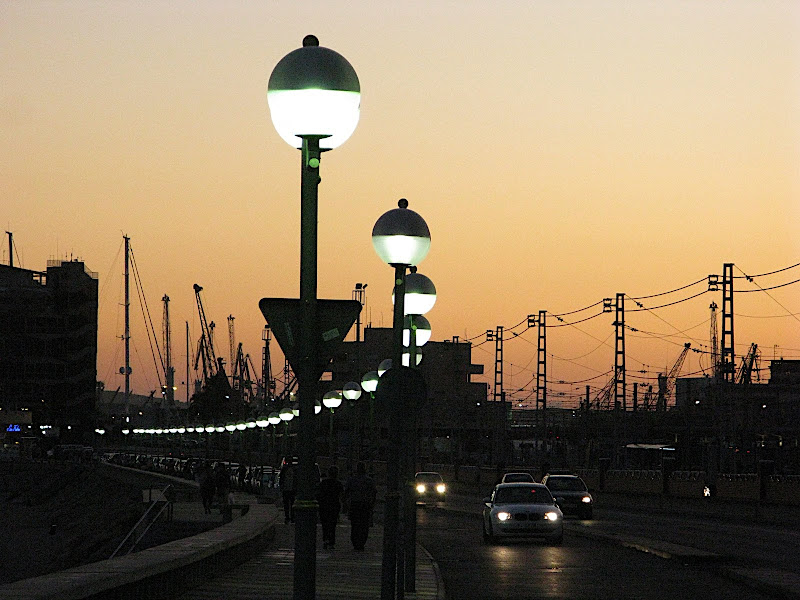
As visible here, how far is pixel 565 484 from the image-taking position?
4647cm

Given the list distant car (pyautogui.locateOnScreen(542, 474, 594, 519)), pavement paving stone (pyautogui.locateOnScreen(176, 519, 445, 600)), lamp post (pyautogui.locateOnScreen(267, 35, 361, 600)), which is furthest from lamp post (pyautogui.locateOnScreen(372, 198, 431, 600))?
distant car (pyautogui.locateOnScreen(542, 474, 594, 519))

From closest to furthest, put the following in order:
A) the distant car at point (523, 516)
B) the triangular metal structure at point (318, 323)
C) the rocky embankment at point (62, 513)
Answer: the triangular metal structure at point (318, 323)
the distant car at point (523, 516)
the rocky embankment at point (62, 513)

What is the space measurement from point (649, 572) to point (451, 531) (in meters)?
15.8

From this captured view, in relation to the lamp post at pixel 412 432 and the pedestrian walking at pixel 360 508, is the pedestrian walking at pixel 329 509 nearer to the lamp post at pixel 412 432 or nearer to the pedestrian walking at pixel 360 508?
the pedestrian walking at pixel 360 508

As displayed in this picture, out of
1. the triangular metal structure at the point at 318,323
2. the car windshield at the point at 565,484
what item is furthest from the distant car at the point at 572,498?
the triangular metal structure at the point at 318,323

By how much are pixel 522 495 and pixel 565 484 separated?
14386mm

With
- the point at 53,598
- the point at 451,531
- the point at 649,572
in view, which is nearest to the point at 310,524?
the point at 53,598

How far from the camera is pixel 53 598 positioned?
1105cm

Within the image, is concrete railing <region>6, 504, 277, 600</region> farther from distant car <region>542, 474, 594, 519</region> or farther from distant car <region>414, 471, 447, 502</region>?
distant car <region>414, 471, 447, 502</region>

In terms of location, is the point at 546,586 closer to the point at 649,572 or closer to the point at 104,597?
the point at 649,572

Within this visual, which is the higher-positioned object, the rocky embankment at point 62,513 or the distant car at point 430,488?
the distant car at point 430,488

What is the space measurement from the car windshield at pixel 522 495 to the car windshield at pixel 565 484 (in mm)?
13459

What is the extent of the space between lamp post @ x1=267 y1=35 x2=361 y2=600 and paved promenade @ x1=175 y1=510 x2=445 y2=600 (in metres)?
8.26

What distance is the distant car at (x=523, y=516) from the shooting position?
103 ft
